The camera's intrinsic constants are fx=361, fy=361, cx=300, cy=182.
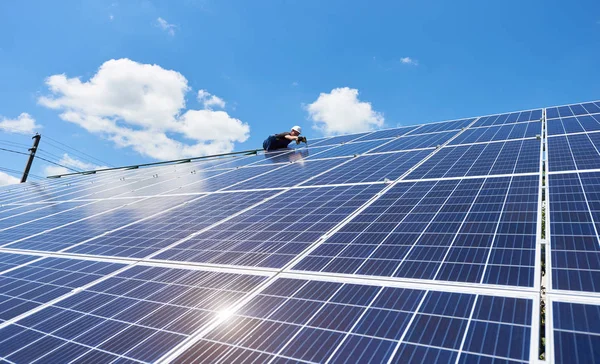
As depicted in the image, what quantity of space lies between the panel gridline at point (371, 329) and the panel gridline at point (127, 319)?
1.78 feet

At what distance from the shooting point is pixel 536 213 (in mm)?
5914

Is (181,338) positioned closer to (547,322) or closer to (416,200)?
(547,322)

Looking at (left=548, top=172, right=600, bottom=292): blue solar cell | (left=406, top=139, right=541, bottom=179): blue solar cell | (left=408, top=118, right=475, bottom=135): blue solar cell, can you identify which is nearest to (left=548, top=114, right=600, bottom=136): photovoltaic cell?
(left=406, top=139, right=541, bottom=179): blue solar cell

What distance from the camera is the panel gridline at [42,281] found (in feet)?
20.3

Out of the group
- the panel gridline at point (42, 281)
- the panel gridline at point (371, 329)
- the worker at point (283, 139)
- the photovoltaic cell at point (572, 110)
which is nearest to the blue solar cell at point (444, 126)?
the photovoltaic cell at point (572, 110)

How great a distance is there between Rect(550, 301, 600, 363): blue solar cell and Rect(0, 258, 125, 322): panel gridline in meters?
6.91

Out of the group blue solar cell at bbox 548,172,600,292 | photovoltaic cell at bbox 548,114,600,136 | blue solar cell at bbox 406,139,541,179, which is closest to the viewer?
blue solar cell at bbox 548,172,600,292

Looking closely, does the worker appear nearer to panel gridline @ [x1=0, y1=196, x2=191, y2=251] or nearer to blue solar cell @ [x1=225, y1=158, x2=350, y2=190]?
blue solar cell @ [x1=225, y1=158, x2=350, y2=190]

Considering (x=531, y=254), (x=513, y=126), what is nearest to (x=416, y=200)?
(x=531, y=254)

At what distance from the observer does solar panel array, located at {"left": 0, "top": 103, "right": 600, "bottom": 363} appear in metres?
3.67

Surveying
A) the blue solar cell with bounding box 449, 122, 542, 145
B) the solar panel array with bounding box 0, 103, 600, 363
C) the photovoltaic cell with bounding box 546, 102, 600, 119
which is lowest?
the solar panel array with bounding box 0, 103, 600, 363

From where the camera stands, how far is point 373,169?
11.4m

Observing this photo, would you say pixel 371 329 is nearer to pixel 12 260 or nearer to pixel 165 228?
pixel 165 228

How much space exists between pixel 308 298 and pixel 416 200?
394cm
